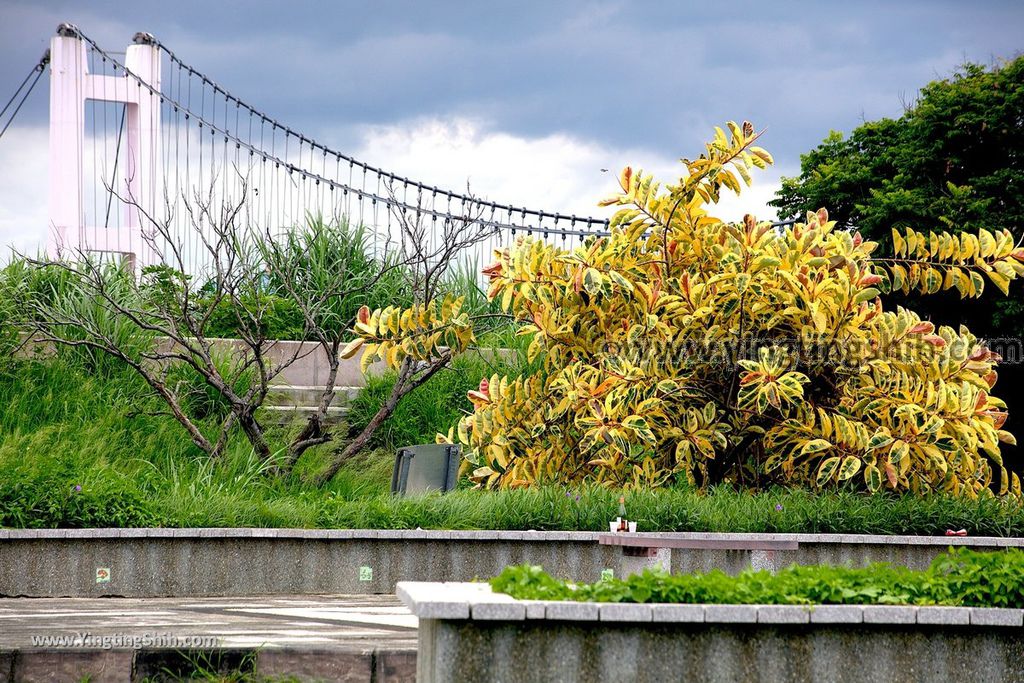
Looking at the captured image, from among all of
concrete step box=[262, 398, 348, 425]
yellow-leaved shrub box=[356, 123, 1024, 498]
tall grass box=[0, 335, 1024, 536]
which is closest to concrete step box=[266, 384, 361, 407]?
concrete step box=[262, 398, 348, 425]

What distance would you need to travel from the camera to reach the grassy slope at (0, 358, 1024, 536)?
904cm

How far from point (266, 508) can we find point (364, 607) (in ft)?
6.23

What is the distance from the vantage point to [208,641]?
5.16 metres

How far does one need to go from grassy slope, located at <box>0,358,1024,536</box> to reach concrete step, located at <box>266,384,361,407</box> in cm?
214

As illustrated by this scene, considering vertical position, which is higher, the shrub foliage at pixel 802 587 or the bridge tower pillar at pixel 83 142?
the bridge tower pillar at pixel 83 142

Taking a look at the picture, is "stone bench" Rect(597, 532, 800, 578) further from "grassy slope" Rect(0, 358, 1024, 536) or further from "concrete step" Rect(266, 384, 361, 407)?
"concrete step" Rect(266, 384, 361, 407)

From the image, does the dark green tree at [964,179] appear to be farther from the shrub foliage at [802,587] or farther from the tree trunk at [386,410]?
the shrub foliage at [802,587]

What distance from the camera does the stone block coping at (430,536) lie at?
8711 millimetres

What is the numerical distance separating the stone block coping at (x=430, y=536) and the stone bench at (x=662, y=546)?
16.0 inches

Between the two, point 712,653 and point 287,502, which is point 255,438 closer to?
point 287,502

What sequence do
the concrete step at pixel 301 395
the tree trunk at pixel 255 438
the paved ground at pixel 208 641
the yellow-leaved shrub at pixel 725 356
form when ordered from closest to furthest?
the paved ground at pixel 208 641 → the yellow-leaved shrub at pixel 725 356 → the tree trunk at pixel 255 438 → the concrete step at pixel 301 395

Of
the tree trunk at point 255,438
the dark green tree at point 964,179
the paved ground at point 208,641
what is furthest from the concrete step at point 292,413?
the dark green tree at point 964,179

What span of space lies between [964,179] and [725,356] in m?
7.01

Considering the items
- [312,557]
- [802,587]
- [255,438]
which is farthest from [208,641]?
[255,438]
